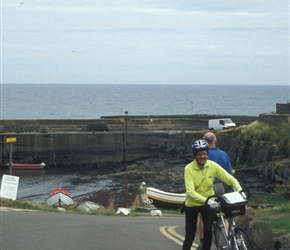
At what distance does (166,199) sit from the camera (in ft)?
85.1

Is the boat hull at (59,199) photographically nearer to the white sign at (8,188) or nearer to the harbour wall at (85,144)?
the white sign at (8,188)

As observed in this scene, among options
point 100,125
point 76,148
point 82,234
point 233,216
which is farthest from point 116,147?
point 233,216

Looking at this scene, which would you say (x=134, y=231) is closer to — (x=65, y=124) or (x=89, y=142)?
(x=89, y=142)

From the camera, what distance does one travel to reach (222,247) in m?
7.78

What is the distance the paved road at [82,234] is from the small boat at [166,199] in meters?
11.7

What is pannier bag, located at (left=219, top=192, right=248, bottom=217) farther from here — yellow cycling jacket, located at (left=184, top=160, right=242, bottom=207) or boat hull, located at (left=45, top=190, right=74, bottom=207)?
boat hull, located at (left=45, top=190, right=74, bottom=207)

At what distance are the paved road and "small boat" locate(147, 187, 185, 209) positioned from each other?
38.5 ft

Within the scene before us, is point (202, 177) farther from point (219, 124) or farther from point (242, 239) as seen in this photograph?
point (219, 124)

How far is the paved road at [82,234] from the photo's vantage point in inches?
411

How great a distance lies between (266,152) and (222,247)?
2965 cm

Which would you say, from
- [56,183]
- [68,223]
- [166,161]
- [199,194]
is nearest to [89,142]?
[166,161]

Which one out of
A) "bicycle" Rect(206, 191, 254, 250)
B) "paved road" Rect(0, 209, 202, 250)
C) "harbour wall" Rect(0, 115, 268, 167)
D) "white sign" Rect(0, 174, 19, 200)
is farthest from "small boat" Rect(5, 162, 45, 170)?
"bicycle" Rect(206, 191, 254, 250)

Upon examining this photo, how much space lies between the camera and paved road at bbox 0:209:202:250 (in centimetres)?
1044

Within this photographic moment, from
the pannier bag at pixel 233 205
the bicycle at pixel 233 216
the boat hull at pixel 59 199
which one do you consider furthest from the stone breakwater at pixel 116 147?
the pannier bag at pixel 233 205
